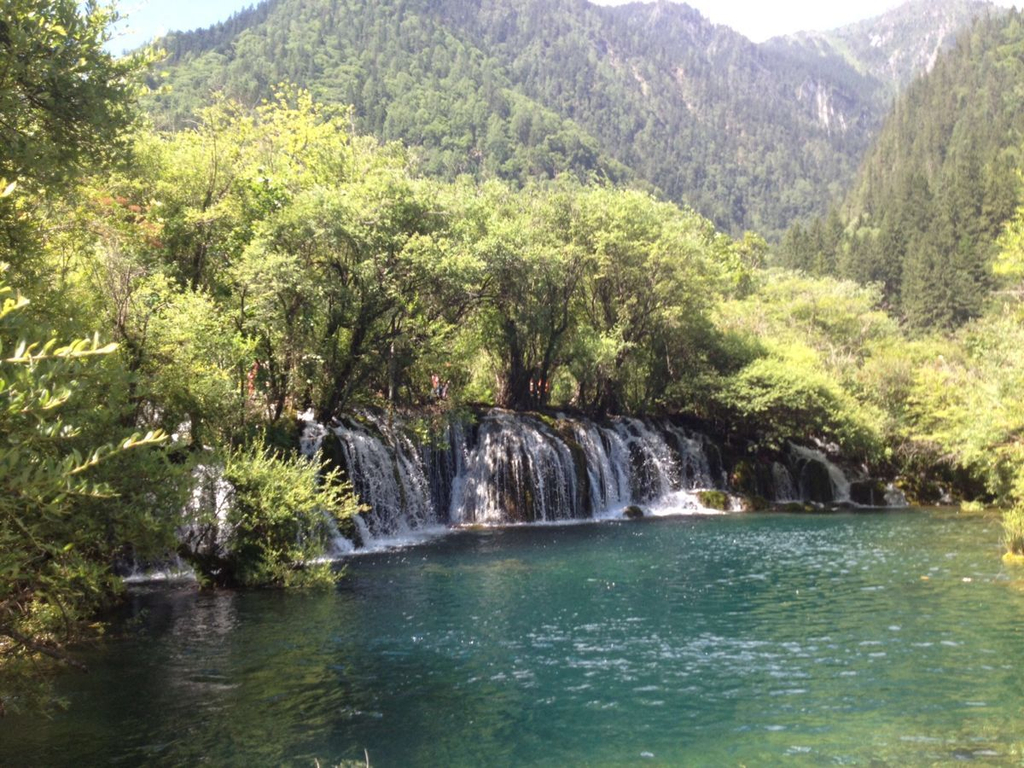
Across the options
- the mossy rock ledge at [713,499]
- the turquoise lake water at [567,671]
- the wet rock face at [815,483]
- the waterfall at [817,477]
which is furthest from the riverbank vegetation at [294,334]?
the mossy rock ledge at [713,499]

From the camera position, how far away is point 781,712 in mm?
12070

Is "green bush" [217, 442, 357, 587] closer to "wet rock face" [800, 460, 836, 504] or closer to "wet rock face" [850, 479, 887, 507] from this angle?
"wet rock face" [800, 460, 836, 504]

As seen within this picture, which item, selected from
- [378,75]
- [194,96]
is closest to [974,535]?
[194,96]

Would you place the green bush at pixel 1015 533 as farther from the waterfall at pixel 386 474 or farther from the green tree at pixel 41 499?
the green tree at pixel 41 499

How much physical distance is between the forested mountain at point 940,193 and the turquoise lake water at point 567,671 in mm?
77015

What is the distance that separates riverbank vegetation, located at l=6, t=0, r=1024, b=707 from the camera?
10406 mm

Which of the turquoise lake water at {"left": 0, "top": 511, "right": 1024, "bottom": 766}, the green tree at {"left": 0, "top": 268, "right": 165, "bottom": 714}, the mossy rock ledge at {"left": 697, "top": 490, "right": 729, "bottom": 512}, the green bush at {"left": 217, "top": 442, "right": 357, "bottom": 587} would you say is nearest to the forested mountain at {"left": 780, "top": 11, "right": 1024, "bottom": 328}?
the mossy rock ledge at {"left": 697, "top": 490, "right": 729, "bottom": 512}

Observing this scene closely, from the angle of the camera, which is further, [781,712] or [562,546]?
[562,546]

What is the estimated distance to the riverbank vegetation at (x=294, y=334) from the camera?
10406 millimetres

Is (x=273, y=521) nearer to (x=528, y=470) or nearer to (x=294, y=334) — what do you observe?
(x=294, y=334)

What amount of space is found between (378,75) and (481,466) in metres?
166

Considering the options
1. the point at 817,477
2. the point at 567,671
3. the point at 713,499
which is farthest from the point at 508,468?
the point at 567,671

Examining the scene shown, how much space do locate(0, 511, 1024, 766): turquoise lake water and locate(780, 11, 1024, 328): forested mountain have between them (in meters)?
77.0

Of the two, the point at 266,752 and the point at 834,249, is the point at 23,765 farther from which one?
the point at 834,249
